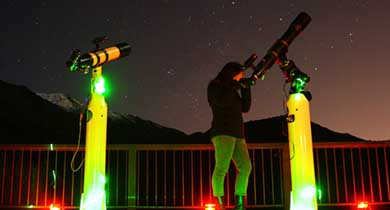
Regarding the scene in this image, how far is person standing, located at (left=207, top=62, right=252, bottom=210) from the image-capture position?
13.6 ft

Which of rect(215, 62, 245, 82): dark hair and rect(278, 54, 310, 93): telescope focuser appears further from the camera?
rect(215, 62, 245, 82): dark hair

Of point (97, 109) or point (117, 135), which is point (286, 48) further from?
point (117, 135)

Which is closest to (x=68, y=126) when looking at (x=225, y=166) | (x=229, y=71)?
(x=229, y=71)

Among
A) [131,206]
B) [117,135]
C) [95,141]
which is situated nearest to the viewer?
[95,141]

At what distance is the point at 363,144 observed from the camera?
20.2 ft

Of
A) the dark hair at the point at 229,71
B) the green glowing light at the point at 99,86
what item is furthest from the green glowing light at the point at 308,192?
the green glowing light at the point at 99,86

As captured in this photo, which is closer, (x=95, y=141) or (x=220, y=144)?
(x=95, y=141)

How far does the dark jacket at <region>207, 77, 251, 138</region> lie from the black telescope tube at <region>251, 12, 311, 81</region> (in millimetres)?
255

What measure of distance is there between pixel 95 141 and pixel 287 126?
173cm

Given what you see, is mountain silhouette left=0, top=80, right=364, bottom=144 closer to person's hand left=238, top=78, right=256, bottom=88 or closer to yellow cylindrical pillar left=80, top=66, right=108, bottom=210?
person's hand left=238, top=78, right=256, bottom=88

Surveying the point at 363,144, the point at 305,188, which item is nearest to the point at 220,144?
the point at 305,188

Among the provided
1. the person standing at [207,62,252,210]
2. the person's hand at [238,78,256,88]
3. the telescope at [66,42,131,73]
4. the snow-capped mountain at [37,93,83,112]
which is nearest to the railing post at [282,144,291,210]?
the person standing at [207,62,252,210]

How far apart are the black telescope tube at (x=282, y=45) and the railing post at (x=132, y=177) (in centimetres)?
244

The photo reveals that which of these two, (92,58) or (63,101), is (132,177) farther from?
(63,101)
